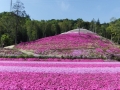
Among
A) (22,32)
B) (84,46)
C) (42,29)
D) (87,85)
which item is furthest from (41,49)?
(42,29)

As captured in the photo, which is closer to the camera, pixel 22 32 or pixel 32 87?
pixel 32 87

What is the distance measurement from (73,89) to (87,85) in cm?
82

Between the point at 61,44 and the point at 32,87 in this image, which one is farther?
the point at 61,44

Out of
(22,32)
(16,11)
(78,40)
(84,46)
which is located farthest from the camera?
(22,32)

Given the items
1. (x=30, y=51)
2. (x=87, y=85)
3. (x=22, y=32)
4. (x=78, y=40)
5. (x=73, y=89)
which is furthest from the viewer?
(x=22, y=32)

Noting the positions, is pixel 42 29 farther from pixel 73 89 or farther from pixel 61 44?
pixel 73 89

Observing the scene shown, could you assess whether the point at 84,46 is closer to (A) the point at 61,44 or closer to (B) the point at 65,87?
(A) the point at 61,44

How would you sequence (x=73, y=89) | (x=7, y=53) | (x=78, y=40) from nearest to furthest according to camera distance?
(x=73, y=89) → (x=7, y=53) → (x=78, y=40)

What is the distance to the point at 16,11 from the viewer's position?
44625mm

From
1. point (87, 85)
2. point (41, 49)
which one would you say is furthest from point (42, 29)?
point (87, 85)

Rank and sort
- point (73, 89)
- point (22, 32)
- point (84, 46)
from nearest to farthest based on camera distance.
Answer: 1. point (73, 89)
2. point (84, 46)
3. point (22, 32)

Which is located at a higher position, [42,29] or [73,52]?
[42,29]

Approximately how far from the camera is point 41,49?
1203 inches

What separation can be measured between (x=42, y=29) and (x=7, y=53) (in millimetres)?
66587
